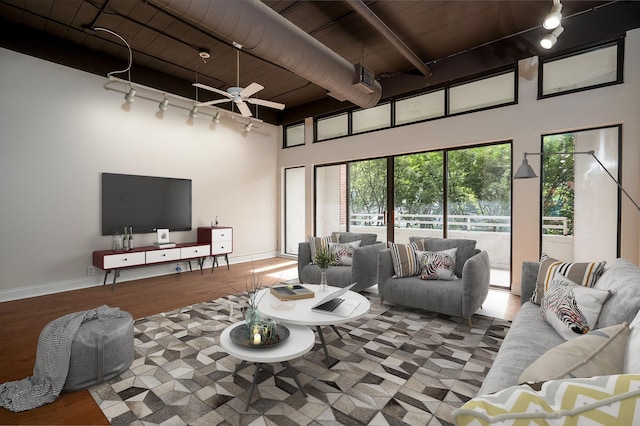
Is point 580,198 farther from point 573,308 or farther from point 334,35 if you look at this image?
point 334,35

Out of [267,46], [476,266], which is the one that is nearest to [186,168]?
[267,46]

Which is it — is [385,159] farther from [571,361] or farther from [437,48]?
[571,361]

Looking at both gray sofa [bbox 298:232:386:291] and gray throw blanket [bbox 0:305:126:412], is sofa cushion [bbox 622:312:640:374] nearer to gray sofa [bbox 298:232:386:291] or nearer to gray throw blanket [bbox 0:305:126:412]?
gray throw blanket [bbox 0:305:126:412]

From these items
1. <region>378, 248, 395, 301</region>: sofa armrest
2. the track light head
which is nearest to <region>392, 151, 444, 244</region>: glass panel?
<region>378, 248, 395, 301</region>: sofa armrest

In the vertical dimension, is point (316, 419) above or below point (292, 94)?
below

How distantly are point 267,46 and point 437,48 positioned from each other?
271cm

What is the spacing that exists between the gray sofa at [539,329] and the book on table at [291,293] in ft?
5.12

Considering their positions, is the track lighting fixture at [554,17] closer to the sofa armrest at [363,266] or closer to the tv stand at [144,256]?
the sofa armrest at [363,266]

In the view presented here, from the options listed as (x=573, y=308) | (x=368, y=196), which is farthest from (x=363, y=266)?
(x=573, y=308)

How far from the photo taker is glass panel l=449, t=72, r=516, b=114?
4.55 meters

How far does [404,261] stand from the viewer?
373 centimetres

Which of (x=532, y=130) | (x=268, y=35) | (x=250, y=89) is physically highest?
(x=268, y=35)

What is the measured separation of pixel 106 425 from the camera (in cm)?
181

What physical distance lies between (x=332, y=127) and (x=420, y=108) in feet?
6.64
